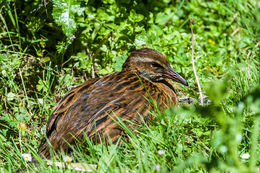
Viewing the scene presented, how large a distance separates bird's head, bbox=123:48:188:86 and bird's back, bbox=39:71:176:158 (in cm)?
58

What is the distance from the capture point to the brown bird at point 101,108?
3176 millimetres

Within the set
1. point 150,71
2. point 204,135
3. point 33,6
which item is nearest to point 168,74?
point 150,71

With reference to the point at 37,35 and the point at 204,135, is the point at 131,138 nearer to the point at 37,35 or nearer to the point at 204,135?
the point at 204,135

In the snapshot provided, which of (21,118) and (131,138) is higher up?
(131,138)

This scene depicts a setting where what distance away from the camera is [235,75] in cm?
395

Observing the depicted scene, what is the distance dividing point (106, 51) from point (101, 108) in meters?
1.61

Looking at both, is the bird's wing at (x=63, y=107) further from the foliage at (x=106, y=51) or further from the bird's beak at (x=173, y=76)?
the bird's beak at (x=173, y=76)

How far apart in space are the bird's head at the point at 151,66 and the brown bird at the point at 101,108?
0.39m

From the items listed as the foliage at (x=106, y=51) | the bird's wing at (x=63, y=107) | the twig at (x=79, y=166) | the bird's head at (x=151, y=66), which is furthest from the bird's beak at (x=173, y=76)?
the twig at (x=79, y=166)

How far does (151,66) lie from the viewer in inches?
169

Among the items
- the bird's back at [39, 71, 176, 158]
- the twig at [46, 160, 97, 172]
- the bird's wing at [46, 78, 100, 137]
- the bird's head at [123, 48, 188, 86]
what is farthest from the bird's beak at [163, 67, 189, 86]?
the twig at [46, 160, 97, 172]

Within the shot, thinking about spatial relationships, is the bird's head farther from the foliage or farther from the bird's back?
the bird's back

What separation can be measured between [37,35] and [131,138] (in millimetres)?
2559

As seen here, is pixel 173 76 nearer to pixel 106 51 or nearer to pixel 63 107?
pixel 106 51
